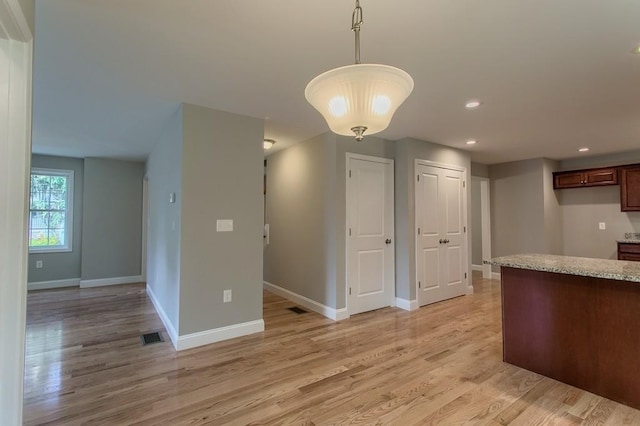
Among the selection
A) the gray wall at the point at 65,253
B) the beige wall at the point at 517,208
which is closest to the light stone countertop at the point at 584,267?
the beige wall at the point at 517,208

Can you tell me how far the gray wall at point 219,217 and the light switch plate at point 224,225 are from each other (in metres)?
0.03

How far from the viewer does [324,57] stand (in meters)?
2.12

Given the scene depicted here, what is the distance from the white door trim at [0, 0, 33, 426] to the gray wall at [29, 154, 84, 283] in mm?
5429

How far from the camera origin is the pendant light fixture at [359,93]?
1175 millimetres

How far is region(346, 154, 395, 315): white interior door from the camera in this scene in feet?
13.1

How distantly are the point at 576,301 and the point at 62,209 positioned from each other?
7.57 meters

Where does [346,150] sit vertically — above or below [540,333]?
above

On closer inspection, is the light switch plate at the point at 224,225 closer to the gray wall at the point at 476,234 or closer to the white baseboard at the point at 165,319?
the white baseboard at the point at 165,319

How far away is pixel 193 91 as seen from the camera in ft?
8.89

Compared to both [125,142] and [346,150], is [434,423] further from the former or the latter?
[125,142]

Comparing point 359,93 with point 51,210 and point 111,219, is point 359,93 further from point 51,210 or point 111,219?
point 51,210

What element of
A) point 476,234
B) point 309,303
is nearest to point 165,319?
point 309,303

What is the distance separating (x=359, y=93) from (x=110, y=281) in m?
6.41

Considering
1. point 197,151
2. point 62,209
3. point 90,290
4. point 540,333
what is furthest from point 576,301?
point 62,209
